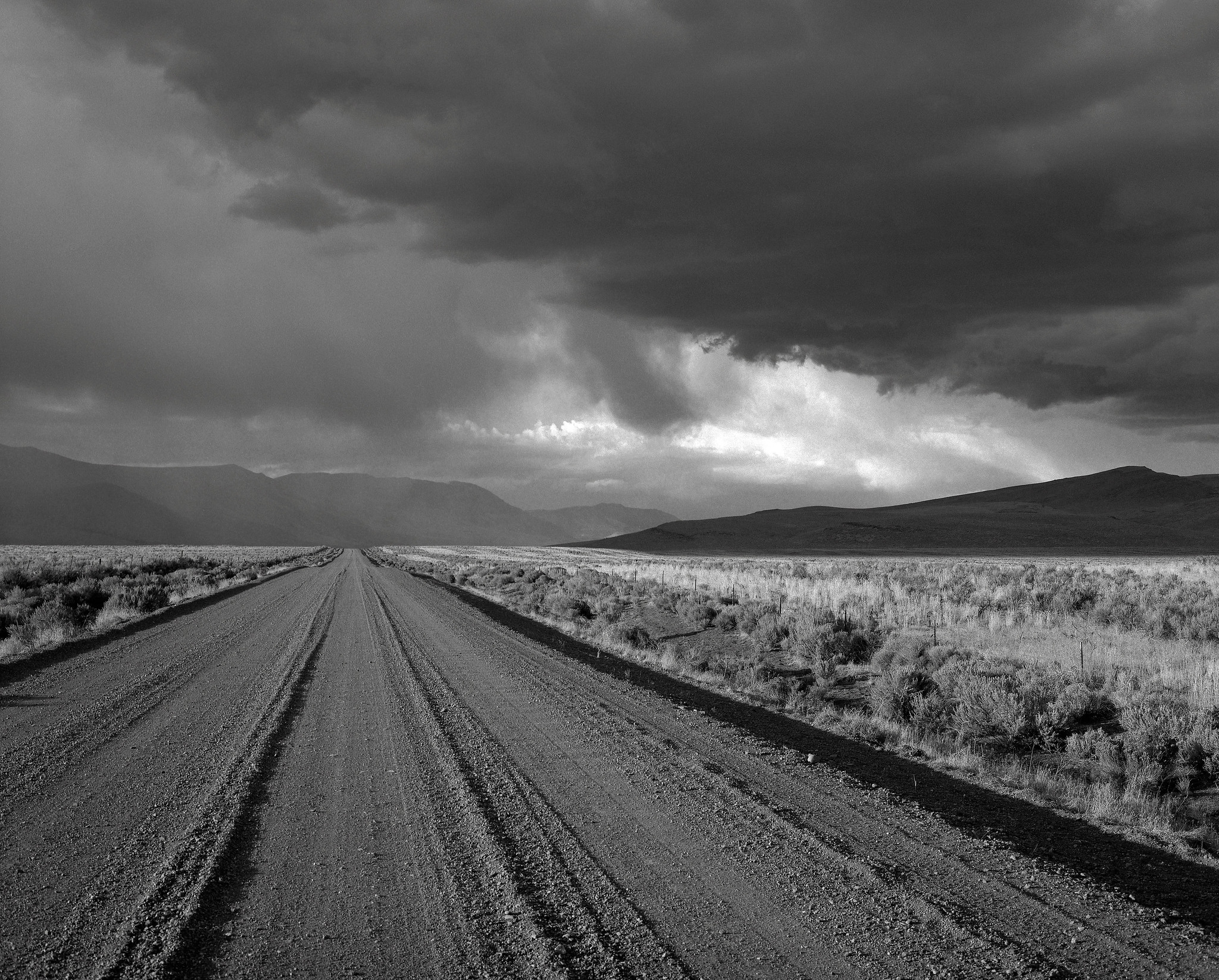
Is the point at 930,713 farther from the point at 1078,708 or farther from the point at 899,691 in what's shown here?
the point at 1078,708

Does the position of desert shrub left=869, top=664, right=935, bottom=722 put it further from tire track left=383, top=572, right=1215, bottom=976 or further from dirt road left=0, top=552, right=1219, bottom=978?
tire track left=383, top=572, right=1215, bottom=976

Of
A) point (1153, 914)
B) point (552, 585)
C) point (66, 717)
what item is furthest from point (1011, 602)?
point (66, 717)

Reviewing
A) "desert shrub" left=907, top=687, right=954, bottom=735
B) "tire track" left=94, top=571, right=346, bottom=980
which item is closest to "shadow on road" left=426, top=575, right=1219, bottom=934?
"desert shrub" left=907, top=687, right=954, bottom=735

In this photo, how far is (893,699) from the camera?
43.4 feet

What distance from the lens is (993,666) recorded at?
50.1 ft

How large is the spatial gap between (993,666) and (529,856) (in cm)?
1194

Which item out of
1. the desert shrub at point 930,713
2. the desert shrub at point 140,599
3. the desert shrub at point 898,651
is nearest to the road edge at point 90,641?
the desert shrub at point 140,599

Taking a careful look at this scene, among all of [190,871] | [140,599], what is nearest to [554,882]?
[190,871]

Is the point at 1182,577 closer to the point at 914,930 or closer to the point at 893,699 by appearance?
the point at 893,699

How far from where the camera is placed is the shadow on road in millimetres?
6207

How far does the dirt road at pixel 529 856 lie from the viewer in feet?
15.9

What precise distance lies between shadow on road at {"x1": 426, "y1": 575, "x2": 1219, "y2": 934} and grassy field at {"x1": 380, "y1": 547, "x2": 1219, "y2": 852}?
0.53 metres

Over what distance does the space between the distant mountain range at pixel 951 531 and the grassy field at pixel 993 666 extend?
77.6 meters

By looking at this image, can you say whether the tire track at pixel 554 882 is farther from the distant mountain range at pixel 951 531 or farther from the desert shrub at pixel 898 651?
the distant mountain range at pixel 951 531
